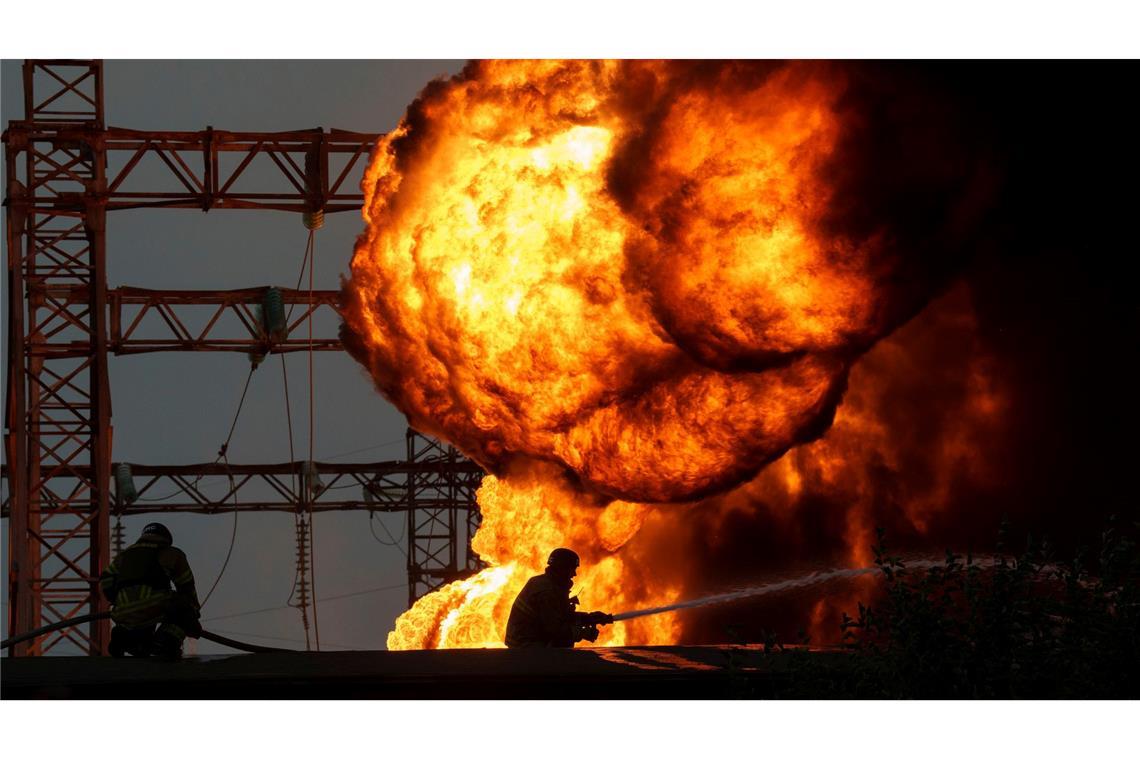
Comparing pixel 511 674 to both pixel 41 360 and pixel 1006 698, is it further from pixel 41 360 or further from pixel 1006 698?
pixel 41 360

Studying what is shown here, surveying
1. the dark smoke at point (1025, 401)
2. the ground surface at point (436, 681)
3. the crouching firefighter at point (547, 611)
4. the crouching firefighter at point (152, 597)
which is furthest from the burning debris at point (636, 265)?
the ground surface at point (436, 681)

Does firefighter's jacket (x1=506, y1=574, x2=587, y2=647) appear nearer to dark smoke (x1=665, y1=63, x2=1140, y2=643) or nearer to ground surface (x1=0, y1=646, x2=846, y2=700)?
ground surface (x1=0, y1=646, x2=846, y2=700)

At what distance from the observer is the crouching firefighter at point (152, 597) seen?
1786 centimetres

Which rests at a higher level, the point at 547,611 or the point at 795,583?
the point at 795,583

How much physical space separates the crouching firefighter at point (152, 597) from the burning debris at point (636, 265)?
585 cm

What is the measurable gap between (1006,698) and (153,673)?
723cm

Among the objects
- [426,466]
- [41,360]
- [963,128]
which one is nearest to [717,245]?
[963,128]

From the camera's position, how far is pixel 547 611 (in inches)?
758

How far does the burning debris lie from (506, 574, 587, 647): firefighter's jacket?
3.66 metres

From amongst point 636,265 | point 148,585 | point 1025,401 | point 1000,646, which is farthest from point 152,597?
point 1025,401

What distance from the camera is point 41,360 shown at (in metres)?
30.9

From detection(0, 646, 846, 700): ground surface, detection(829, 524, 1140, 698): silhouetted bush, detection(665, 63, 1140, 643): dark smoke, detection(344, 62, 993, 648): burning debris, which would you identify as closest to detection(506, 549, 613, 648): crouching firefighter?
detection(0, 646, 846, 700): ground surface

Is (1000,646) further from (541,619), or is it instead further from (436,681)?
(541,619)

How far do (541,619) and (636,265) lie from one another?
4875 millimetres
